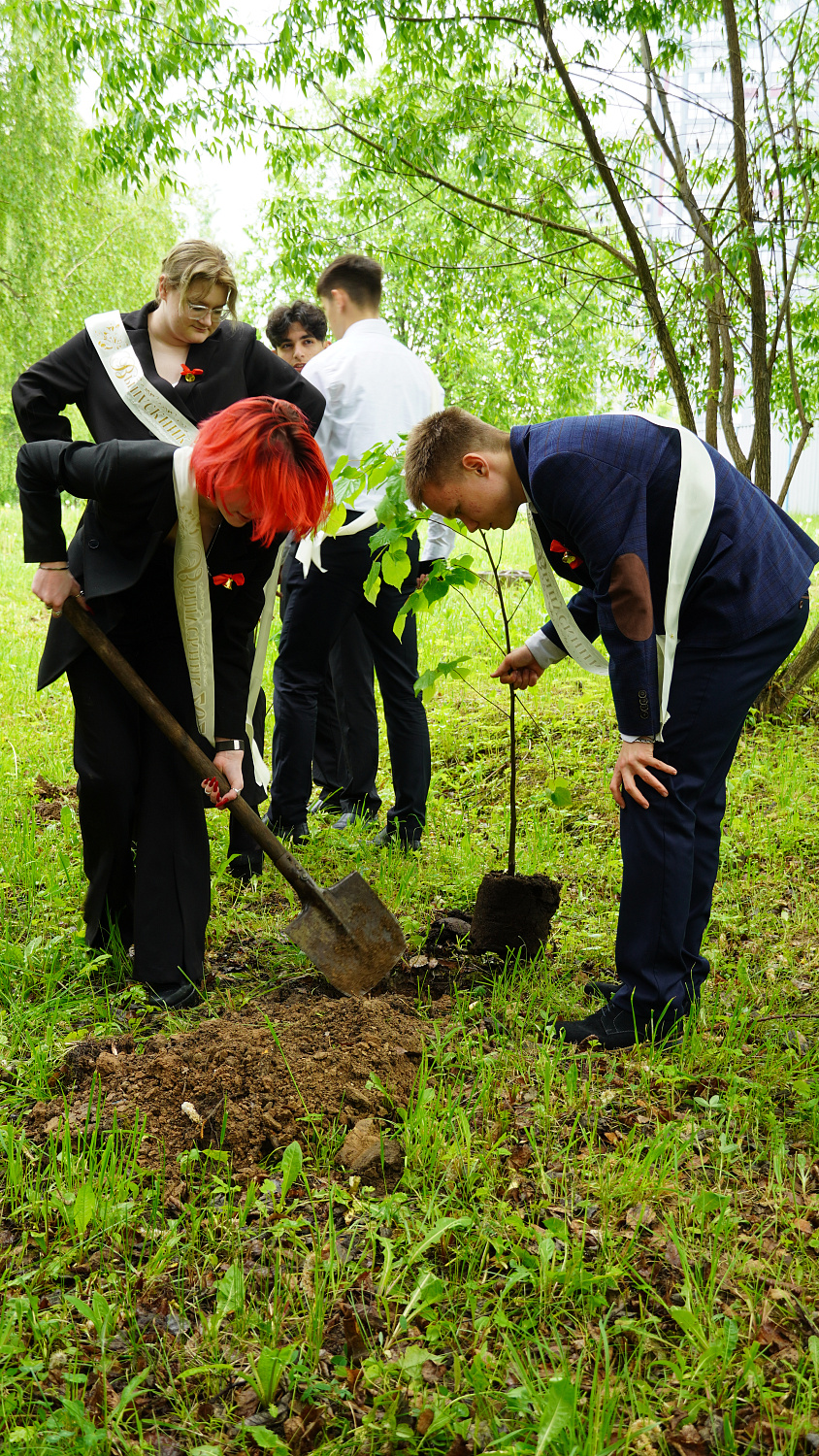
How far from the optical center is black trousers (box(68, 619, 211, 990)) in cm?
281

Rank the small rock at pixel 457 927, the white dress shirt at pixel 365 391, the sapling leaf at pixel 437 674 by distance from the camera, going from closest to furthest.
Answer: the sapling leaf at pixel 437 674, the small rock at pixel 457 927, the white dress shirt at pixel 365 391

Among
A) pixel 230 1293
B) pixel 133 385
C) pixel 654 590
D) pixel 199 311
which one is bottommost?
pixel 230 1293

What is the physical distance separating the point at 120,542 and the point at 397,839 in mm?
1851

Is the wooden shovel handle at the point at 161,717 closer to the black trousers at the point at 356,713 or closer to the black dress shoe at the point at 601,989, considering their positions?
the black dress shoe at the point at 601,989

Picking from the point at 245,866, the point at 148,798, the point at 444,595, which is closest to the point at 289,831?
the point at 245,866

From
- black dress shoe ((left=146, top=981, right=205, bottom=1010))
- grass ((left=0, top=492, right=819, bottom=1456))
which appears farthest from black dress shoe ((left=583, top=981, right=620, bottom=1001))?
black dress shoe ((left=146, top=981, right=205, bottom=1010))

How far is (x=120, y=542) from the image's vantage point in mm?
2676

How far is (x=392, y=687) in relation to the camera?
4.10 metres

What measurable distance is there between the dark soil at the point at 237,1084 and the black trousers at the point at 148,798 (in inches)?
13.4

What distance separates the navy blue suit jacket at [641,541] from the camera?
2.36 m

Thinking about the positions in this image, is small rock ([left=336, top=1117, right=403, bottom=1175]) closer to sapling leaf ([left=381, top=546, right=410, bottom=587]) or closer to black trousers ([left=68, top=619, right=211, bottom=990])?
black trousers ([left=68, top=619, right=211, bottom=990])

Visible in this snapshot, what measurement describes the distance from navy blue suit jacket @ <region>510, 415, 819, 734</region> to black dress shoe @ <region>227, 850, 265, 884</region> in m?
1.81

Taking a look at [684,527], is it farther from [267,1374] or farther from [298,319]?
[298,319]

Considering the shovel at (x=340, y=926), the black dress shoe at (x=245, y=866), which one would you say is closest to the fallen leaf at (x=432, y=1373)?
the shovel at (x=340, y=926)
